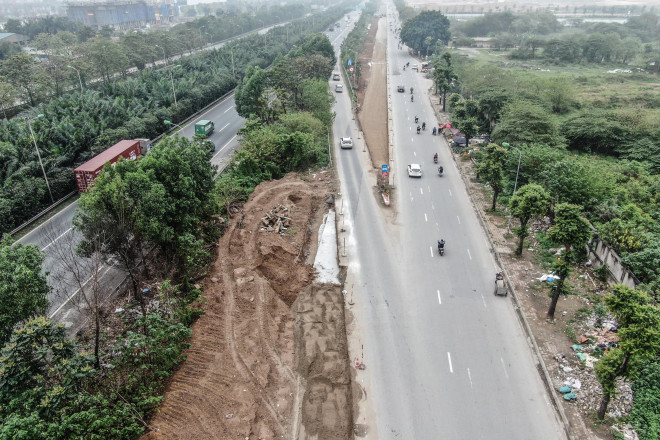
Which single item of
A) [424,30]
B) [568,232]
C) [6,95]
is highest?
[424,30]

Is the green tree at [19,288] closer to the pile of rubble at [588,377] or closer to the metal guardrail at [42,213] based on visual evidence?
the metal guardrail at [42,213]

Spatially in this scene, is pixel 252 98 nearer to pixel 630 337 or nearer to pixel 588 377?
pixel 588 377

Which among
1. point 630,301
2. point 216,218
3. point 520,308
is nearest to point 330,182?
point 216,218

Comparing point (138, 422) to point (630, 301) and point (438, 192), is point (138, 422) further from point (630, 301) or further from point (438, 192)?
point (438, 192)

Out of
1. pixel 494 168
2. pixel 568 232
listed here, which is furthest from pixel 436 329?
pixel 494 168

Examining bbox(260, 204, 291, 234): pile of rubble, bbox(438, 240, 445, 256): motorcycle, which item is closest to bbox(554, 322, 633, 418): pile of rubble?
bbox(438, 240, 445, 256): motorcycle

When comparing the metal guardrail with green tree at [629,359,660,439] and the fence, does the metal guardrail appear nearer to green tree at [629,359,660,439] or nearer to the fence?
green tree at [629,359,660,439]
